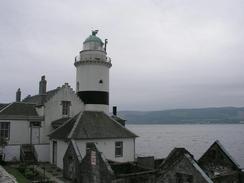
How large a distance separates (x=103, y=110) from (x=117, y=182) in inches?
744

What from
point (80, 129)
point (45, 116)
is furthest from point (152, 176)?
point (45, 116)

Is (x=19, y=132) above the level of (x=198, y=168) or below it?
above

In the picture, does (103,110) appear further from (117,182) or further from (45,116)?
(117,182)

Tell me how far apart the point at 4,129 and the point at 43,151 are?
4.53 metres

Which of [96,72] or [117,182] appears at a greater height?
[96,72]

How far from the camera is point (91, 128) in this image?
28.9m

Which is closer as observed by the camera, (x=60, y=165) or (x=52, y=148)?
(x=60, y=165)

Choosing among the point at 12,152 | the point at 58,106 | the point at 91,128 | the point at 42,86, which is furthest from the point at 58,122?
the point at 42,86

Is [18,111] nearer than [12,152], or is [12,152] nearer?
[12,152]

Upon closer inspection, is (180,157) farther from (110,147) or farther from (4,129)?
(4,129)

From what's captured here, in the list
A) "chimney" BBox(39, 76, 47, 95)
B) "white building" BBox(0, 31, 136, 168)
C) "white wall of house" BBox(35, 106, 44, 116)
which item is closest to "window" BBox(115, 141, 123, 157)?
"white building" BBox(0, 31, 136, 168)

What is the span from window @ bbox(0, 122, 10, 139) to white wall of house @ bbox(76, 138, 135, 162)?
29.4 ft

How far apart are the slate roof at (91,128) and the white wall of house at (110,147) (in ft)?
1.29

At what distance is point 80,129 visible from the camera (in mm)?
28188
